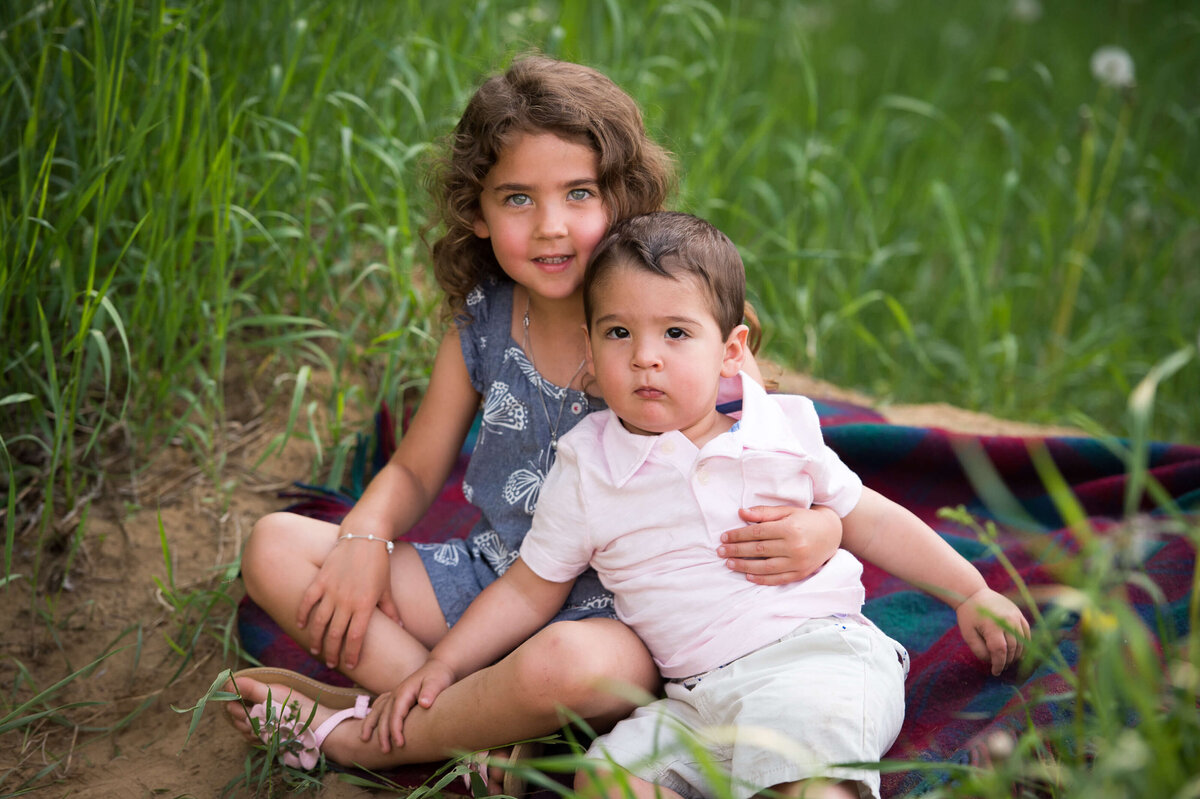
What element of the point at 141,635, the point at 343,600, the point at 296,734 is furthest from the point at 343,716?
the point at 141,635

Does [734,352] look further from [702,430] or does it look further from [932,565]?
[932,565]

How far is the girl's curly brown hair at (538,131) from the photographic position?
1.68m

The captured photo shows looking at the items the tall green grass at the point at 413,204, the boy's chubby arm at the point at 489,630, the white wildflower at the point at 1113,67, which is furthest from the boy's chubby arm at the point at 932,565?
the white wildflower at the point at 1113,67

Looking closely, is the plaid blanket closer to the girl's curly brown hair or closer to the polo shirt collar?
the polo shirt collar

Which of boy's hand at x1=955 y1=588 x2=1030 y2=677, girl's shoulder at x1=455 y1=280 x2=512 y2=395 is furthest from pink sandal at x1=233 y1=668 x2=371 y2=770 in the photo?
boy's hand at x1=955 y1=588 x2=1030 y2=677

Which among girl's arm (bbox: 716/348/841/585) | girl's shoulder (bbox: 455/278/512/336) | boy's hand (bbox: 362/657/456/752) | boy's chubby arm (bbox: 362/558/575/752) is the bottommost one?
boy's hand (bbox: 362/657/456/752)

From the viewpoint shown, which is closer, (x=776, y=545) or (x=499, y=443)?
(x=776, y=545)

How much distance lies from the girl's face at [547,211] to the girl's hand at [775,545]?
1.65 feet

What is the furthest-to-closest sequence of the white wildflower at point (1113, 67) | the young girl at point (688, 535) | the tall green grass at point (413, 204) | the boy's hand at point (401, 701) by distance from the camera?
the white wildflower at point (1113, 67), the tall green grass at point (413, 204), the boy's hand at point (401, 701), the young girl at point (688, 535)

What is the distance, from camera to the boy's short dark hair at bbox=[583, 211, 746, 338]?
151 cm

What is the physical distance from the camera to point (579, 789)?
4.51 ft

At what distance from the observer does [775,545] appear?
1.48 m

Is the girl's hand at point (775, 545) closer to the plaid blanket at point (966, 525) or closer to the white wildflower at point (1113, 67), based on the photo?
the plaid blanket at point (966, 525)

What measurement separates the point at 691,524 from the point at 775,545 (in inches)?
5.1
